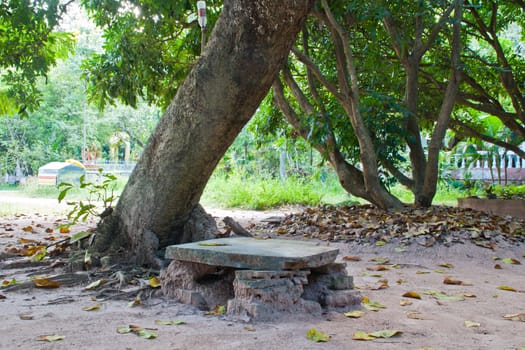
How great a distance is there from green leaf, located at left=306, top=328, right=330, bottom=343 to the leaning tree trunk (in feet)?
5.64

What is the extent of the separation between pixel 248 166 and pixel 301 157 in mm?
2130

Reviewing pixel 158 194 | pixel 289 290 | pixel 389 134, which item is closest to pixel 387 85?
pixel 389 134

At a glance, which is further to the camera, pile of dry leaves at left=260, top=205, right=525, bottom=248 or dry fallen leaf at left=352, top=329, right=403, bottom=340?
pile of dry leaves at left=260, top=205, right=525, bottom=248

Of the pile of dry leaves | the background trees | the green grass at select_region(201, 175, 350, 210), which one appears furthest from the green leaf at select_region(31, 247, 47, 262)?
the green grass at select_region(201, 175, 350, 210)

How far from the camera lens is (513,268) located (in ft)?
14.4

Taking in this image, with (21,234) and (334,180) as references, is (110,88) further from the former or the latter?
(334,180)

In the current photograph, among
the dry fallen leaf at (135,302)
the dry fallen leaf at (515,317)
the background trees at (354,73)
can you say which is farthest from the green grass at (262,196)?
the dry fallen leaf at (515,317)

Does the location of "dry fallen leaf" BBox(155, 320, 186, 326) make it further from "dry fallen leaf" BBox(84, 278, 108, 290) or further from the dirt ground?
"dry fallen leaf" BBox(84, 278, 108, 290)

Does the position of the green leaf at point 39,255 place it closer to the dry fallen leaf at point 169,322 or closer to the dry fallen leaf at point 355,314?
the dry fallen leaf at point 169,322

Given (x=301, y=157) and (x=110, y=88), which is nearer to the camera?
(x=110, y=88)

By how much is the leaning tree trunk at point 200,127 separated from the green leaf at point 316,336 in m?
1.72

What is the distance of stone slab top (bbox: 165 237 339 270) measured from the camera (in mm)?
2576

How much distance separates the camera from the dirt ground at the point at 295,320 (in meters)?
2.13

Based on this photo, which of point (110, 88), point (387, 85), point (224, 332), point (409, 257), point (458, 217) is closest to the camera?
point (224, 332)
